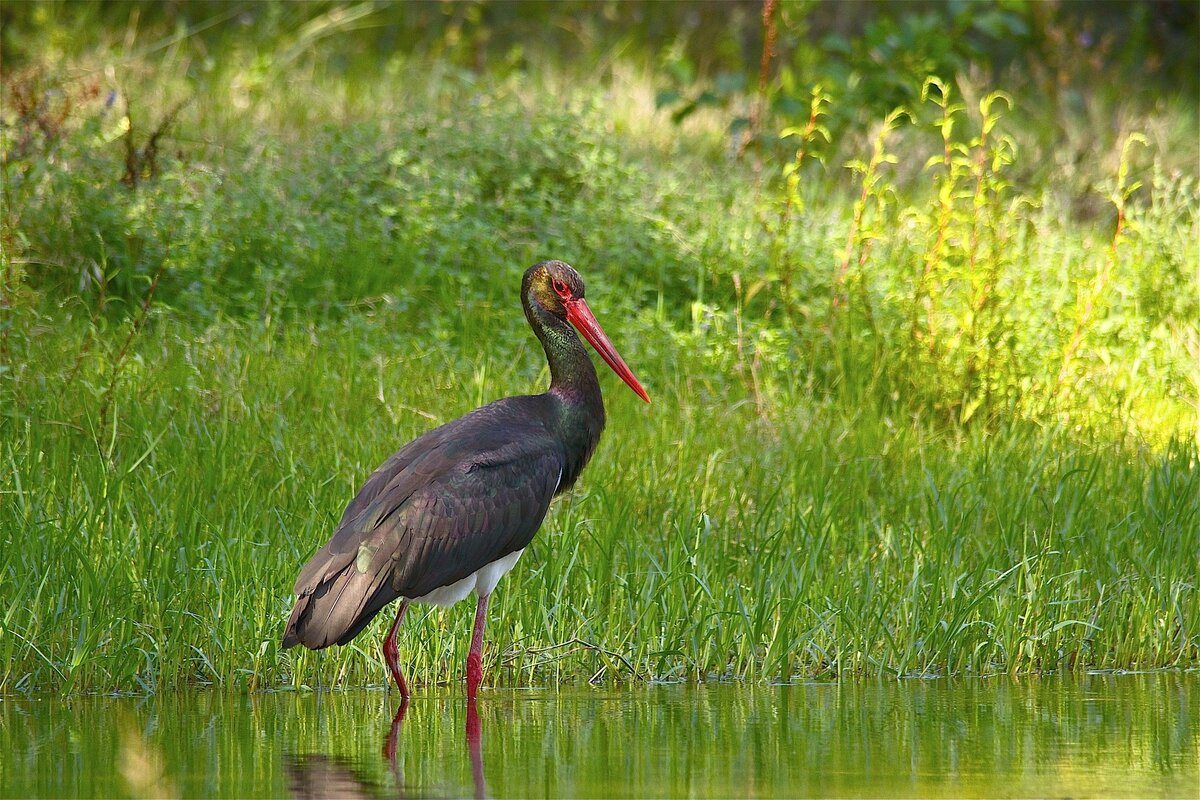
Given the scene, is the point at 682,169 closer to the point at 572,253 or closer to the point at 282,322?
the point at 572,253

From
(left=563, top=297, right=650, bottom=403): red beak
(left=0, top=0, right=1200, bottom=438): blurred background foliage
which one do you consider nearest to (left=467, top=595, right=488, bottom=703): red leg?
(left=563, top=297, right=650, bottom=403): red beak

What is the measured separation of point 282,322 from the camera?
329 inches

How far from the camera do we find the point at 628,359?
8.12m

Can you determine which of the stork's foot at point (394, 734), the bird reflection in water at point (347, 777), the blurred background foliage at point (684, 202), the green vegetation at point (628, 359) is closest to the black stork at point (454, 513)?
the stork's foot at point (394, 734)

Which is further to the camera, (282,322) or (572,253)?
(572,253)

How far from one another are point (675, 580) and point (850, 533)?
37.1 inches

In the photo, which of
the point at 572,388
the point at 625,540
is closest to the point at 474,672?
the point at 625,540

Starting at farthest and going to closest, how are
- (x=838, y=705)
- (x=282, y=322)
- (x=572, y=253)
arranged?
(x=572, y=253) → (x=282, y=322) → (x=838, y=705)

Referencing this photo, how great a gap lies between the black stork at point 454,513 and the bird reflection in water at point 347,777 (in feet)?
1.72

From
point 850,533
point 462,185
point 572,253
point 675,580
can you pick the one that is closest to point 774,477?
point 850,533

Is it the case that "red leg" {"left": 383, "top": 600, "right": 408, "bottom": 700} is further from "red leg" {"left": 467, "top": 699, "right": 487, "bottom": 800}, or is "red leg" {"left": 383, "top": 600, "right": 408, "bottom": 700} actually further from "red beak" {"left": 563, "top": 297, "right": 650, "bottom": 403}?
"red beak" {"left": 563, "top": 297, "right": 650, "bottom": 403}

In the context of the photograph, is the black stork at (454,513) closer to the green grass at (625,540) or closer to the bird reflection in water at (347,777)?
the green grass at (625,540)

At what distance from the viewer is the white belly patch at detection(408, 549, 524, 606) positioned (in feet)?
16.9

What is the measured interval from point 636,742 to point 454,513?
43.1 inches
